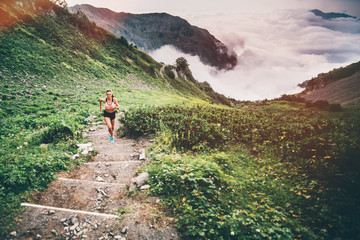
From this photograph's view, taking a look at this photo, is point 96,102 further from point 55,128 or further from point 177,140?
point 177,140

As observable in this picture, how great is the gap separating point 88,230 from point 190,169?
3495 mm

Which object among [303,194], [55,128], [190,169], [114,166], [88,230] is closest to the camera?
[88,230]

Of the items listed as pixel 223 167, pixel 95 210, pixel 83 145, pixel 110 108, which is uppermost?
pixel 110 108

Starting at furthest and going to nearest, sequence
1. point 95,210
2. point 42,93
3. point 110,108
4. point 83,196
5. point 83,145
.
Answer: point 42,93
point 110,108
point 83,145
point 83,196
point 95,210

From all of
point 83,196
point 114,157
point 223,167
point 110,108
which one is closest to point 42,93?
point 110,108

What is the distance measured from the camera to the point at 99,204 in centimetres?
530

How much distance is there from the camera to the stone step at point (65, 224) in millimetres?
4238

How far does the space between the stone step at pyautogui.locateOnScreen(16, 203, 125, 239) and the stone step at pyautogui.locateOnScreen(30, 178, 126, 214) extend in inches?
10.3

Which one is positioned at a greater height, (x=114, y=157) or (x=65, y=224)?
(x=114, y=157)

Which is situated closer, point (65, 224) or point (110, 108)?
point (65, 224)

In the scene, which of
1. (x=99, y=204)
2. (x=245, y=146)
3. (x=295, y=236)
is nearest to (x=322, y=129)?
(x=245, y=146)

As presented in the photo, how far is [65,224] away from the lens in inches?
176

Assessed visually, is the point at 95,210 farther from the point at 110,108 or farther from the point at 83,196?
the point at 110,108

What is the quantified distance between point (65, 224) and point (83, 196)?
1.05 metres
